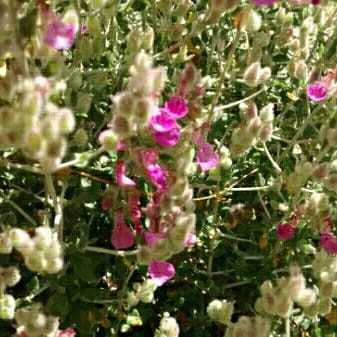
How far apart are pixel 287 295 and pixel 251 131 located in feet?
1.06

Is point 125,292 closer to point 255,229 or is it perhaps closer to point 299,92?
point 255,229

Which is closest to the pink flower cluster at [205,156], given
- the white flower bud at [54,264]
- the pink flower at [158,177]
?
the pink flower at [158,177]

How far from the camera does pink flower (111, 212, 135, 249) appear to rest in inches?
55.4

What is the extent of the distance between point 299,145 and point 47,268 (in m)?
0.84

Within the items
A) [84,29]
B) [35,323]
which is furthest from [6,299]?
[84,29]

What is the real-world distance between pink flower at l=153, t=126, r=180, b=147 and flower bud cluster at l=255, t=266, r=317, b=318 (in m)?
0.26

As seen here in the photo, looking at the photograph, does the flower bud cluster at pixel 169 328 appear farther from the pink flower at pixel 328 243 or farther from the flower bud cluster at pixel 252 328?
the pink flower at pixel 328 243

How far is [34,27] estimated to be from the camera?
1153mm

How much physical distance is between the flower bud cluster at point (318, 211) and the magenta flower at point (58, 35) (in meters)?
0.58

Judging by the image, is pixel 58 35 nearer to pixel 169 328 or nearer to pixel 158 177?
pixel 158 177

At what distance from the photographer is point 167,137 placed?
123cm

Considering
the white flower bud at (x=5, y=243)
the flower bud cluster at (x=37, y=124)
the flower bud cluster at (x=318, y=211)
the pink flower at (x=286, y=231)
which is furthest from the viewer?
the pink flower at (x=286, y=231)

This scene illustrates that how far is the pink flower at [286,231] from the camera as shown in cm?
163

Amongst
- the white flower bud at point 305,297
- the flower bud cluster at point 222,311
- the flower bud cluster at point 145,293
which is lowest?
the white flower bud at point 305,297
